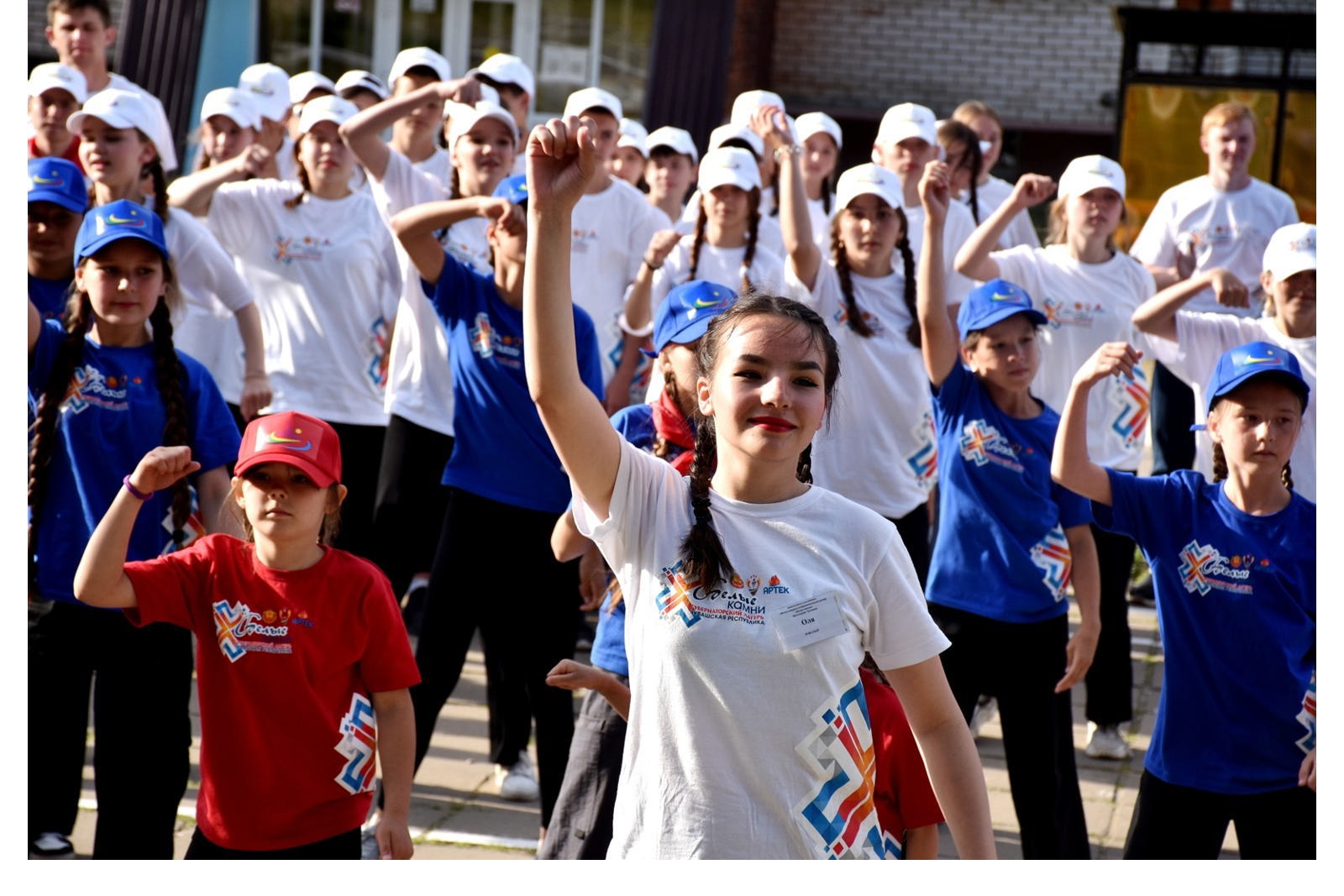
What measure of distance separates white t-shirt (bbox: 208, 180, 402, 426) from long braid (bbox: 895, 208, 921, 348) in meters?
1.95

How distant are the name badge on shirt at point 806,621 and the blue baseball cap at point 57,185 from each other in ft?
9.54

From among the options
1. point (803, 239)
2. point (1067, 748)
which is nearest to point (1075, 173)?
point (803, 239)

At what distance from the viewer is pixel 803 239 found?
525cm

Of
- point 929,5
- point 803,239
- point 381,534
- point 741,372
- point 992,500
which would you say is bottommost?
point 381,534

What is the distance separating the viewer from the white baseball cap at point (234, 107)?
6602 mm

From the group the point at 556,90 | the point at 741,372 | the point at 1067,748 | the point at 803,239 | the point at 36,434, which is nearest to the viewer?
the point at 741,372

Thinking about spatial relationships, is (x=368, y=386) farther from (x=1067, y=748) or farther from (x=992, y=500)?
(x=1067, y=748)

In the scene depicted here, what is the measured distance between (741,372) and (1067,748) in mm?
2169

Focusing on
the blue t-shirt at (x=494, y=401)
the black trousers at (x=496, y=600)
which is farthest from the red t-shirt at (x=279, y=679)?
the blue t-shirt at (x=494, y=401)

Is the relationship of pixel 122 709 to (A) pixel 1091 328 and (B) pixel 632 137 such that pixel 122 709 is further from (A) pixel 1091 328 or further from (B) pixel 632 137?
(B) pixel 632 137

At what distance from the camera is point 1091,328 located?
226 inches

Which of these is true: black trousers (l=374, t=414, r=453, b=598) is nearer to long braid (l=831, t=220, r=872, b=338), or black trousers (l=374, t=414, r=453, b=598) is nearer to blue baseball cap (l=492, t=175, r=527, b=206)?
blue baseball cap (l=492, t=175, r=527, b=206)

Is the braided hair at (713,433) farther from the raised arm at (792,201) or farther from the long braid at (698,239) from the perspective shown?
the long braid at (698,239)

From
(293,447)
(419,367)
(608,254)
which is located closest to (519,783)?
(419,367)
